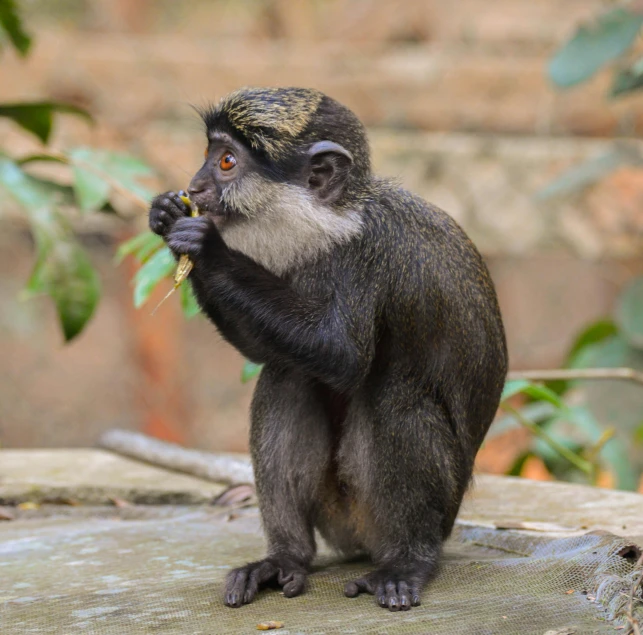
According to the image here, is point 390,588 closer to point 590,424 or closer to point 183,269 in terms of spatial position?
point 183,269

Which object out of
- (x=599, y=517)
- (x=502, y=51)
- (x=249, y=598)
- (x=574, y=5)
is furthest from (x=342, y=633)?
(x=574, y=5)

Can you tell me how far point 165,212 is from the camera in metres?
4.08

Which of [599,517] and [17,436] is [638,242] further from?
[17,436]

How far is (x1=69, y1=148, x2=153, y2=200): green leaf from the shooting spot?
6195 mm

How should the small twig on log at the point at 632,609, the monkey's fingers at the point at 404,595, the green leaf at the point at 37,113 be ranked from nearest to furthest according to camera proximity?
the small twig on log at the point at 632,609, the monkey's fingers at the point at 404,595, the green leaf at the point at 37,113

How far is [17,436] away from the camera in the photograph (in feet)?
42.3

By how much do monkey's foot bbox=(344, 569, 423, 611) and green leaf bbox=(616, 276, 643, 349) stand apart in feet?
13.9

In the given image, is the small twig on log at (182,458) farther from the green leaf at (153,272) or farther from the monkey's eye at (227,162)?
the monkey's eye at (227,162)

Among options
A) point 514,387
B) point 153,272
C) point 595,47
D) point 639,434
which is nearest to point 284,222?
point 153,272

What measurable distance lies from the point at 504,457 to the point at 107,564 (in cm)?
942

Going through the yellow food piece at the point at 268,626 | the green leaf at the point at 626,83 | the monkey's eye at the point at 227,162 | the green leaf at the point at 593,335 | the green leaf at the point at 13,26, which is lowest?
the yellow food piece at the point at 268,626

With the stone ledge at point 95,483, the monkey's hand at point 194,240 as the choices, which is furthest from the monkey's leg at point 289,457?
the stone ledge at point 95,483

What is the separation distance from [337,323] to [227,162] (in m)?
0.85

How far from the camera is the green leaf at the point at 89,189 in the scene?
604 cm
